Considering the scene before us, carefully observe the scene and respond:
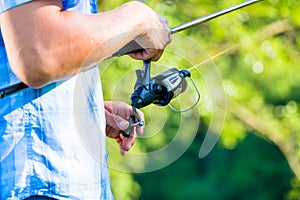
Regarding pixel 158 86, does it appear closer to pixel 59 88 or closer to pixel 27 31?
pixel 59 88

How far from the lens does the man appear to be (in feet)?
5.59

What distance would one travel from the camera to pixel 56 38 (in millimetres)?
1720

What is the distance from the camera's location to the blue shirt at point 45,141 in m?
1.83

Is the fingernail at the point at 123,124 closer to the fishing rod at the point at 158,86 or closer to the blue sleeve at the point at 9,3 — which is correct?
the fishing rod at the point at 158,86

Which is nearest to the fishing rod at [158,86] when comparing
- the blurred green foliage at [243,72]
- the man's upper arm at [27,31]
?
the man's upper arm at [27,31]

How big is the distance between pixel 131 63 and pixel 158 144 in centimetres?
105

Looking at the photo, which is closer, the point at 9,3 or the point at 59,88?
the point at 9,3

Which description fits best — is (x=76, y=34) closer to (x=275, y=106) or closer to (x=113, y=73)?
(x=113, y=73)

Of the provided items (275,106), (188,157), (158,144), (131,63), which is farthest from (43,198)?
(188,157)

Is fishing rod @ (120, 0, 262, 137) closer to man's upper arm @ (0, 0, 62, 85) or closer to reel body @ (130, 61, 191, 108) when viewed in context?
reel body @ (130, 61, 191, 108)

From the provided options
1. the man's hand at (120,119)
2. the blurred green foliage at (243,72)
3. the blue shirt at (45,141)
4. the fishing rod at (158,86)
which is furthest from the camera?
the blurred green foliage at (243,72)

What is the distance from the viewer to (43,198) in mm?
1835

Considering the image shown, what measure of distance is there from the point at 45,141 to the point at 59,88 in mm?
116

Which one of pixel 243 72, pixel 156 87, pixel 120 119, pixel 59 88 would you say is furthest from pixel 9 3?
pixel 243 72
